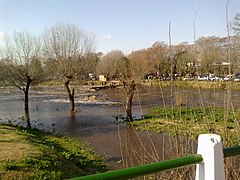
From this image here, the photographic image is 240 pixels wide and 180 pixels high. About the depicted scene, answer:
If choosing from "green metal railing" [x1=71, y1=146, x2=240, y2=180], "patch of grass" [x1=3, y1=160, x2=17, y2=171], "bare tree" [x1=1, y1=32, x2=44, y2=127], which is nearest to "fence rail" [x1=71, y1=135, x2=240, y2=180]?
"green metal railing" [x1=71, y1=146, x2=240, y2=180]

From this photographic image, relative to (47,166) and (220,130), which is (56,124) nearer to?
(47,166)

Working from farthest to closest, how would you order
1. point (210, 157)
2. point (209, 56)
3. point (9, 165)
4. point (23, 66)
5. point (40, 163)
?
point (23, 66)
point (40, 163)
point (9, 165)
point (209, 56)
point (210, 157)

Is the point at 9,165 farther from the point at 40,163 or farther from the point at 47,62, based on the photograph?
the point at 47,62

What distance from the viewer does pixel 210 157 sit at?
5.22 feet

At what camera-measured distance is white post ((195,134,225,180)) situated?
1.59 m

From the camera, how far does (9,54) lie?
2609 cm

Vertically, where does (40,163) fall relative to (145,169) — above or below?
below

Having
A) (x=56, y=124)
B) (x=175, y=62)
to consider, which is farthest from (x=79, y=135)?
(x=175, y=62)

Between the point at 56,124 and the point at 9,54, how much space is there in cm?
1165

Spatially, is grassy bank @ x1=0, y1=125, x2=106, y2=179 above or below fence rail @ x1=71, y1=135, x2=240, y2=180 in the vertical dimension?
below

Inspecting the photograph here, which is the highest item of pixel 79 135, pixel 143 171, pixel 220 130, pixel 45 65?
pixel 45 65

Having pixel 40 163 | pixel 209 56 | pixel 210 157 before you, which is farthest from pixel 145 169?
pixel 40 163

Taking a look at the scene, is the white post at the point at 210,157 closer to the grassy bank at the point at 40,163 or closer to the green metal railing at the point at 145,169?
the green metal railing at the point at 145,169

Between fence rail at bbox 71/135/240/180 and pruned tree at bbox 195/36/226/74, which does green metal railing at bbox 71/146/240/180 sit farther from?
pruned tree at bbox 195/36/226/74
